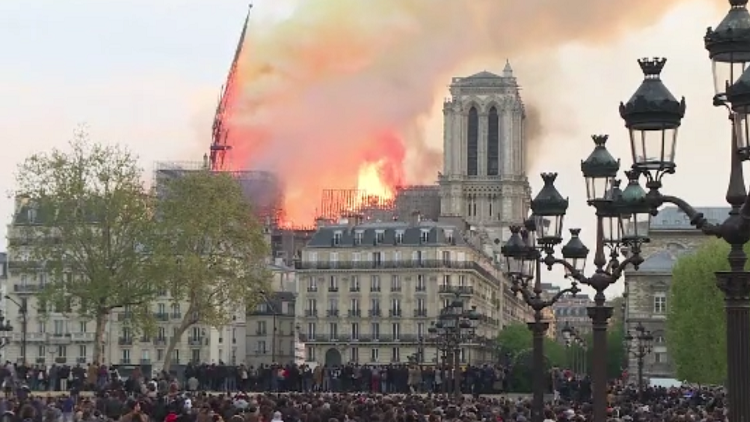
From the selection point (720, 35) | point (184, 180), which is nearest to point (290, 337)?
point (184, 180)

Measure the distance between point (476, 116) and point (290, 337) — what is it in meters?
60.8

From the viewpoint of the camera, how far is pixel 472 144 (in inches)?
7608

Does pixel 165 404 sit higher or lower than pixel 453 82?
lower

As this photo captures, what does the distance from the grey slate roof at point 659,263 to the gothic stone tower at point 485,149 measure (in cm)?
5703

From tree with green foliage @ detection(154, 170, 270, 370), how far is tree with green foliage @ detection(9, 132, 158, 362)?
2291 millimetres

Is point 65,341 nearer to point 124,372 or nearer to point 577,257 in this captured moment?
point 124,372

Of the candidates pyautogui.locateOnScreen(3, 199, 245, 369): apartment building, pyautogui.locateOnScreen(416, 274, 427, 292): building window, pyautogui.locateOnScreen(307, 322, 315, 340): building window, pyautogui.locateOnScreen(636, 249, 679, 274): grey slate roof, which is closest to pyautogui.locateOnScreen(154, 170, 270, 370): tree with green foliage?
pyautogui.locateOnScreen(3, 199, 245, 369): apartment building

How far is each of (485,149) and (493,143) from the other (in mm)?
1525

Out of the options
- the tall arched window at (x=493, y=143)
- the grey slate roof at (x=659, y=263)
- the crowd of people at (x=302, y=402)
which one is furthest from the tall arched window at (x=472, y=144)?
the crowd of people at (x=302, y=402)

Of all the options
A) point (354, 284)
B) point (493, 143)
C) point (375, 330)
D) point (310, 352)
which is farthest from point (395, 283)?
point (493, 143)

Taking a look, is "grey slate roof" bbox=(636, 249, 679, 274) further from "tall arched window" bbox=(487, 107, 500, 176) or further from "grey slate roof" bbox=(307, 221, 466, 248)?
"tall arched window" bbox=(487, 107, 500, 176)

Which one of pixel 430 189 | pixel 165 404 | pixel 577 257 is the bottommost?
pixel 165 404

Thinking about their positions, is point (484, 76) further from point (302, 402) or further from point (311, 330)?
point (302, 402)

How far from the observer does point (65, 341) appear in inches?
4776
